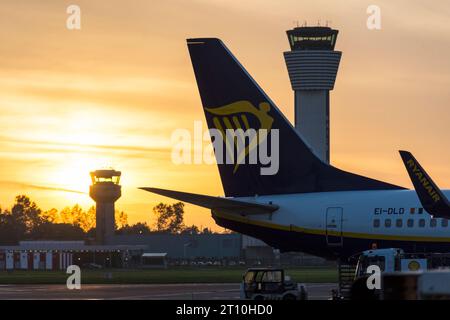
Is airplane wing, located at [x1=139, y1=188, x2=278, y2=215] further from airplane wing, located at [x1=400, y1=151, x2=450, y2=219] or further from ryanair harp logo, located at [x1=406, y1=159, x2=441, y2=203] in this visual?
ryanair harp logo, located at [x1=406, y1=159, x2=441, y2=203]

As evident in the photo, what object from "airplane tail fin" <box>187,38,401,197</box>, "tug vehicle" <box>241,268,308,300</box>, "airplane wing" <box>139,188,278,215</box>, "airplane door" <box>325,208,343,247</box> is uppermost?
"airplane tail fin" <box>187,38,401,197</box>

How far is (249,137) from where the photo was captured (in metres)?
55.3

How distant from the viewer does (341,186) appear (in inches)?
2121

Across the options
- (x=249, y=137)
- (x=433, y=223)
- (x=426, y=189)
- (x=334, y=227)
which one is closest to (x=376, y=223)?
(x=334, y=227)

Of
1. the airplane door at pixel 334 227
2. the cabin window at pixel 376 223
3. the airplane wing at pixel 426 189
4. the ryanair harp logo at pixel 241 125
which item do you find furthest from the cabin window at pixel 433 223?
the ryanair harp logo at pixel 241 125

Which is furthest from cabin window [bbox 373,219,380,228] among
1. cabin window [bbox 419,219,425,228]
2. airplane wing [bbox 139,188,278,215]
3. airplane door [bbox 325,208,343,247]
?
airplane wing [bbox 139,188,278,215]

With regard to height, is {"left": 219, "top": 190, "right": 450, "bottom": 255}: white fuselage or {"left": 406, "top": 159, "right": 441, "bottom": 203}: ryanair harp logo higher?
{"left": 406, "top": 159, "right": 441, "bottom": 203}: ryanair harp logo

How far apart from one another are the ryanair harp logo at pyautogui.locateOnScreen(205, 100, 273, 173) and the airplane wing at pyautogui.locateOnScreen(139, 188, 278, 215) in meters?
3.31

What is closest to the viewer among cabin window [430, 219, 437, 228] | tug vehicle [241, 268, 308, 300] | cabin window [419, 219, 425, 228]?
tug vehicle [241, 268, 308, 300]

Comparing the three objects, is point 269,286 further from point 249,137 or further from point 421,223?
point 249,137

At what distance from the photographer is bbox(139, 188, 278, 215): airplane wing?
49469mm
